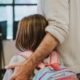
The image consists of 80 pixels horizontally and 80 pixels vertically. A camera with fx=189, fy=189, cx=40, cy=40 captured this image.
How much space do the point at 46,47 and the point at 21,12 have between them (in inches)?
102

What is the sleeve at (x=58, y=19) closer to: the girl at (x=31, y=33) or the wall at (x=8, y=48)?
the girl at (x=31, y=33)

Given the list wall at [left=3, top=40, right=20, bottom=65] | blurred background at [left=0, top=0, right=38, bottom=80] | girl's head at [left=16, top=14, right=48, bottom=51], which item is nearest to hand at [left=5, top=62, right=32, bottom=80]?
girl's head at [left=16, top=14, right=48, bottom=51]

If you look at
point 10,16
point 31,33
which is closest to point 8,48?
point 10,16

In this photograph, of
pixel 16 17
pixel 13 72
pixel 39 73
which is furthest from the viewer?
pixel 16 17

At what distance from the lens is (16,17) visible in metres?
3.46

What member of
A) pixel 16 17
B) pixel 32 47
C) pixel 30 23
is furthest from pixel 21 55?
pixel 16 17

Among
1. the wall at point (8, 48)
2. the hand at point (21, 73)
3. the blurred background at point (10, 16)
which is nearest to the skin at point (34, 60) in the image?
the hand at point (21, 73)

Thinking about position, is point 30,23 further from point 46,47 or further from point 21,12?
point 21,12

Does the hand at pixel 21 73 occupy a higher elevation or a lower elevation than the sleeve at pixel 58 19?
lower

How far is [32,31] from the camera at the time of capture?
1.06 metres

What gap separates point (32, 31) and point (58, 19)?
16 centimetres

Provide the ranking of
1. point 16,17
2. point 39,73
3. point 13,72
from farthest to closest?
point 16,17
point 13,72
point 39,73

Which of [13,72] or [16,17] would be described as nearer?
[13,72]

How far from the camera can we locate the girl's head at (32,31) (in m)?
1.06
